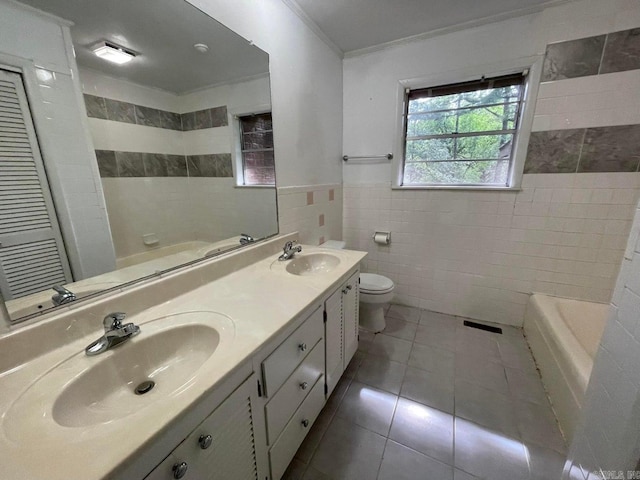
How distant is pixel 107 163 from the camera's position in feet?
2.99

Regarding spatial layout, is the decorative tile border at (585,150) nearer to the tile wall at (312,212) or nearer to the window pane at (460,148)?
the window pane at (460,148)

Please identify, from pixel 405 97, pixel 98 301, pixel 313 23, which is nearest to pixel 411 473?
pixel 98 301

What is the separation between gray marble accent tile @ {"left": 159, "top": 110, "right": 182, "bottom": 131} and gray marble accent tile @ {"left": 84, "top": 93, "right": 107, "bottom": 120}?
8.1 inches

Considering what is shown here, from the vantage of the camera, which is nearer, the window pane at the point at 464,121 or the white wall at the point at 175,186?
the white wall at the point at 175,186

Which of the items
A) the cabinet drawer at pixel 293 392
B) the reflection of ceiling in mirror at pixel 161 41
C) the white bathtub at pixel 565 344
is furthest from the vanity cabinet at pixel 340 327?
the reflection of ceiling in mirror at pixel 161 41

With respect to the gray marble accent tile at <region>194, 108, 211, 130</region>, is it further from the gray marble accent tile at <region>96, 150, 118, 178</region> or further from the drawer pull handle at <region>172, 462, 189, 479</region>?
the drawer pull handle at <region>172, 462, 189, 479</region>

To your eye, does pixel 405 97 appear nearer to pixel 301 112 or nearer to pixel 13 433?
pixel 301 112

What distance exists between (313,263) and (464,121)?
168cm

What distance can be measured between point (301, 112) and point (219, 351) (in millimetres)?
1635

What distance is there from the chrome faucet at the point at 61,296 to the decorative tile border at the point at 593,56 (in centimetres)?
277

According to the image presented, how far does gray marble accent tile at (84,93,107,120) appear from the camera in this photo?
845 mm

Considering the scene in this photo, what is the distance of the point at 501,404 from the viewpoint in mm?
1452

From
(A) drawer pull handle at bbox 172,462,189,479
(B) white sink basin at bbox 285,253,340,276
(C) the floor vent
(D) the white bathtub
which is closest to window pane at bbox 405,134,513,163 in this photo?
(D) the white bathtub

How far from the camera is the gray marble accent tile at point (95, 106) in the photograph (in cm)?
85
